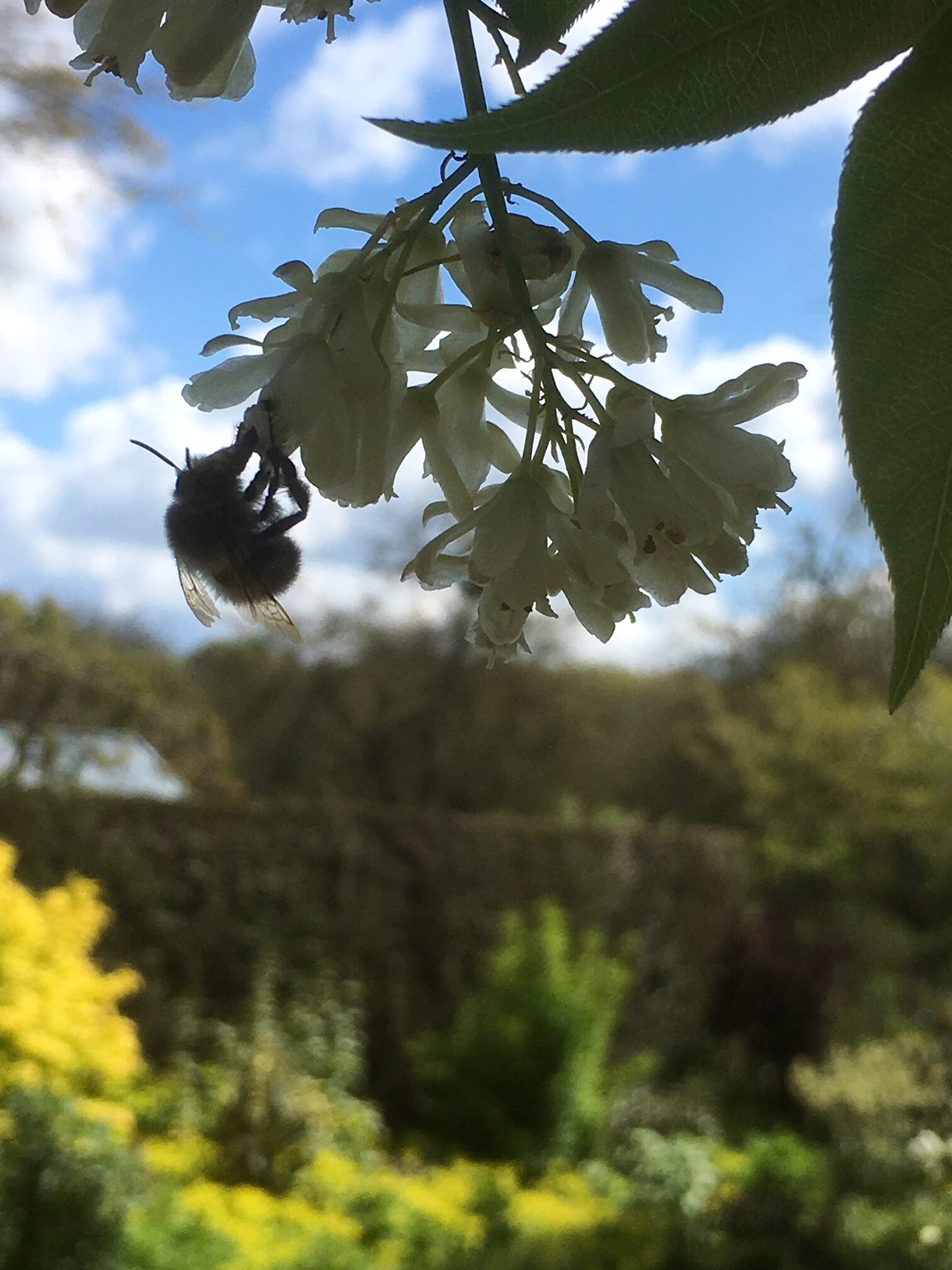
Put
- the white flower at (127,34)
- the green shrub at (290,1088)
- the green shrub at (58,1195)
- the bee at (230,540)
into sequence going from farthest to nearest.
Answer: the green shrub at (290,1088) < the green shrub at (58,1195) < the bee at (230,540) < the white flower at (127,34)

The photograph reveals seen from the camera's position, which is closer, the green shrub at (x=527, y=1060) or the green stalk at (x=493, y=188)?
the green stalk at (x=493, y=188)

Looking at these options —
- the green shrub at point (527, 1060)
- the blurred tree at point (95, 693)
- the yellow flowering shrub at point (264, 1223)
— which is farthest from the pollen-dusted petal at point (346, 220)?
the blurred tree at point (95, 693)

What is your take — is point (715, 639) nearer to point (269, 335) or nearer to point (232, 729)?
point (232, 729)

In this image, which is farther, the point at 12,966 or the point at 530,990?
the point at 530,990

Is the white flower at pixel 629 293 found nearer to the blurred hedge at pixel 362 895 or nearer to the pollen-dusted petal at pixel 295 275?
the pollen-dusted petal at pixel 295 275

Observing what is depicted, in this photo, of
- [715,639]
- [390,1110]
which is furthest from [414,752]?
[390,1110]

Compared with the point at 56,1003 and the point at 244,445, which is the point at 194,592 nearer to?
the point at 244,445
